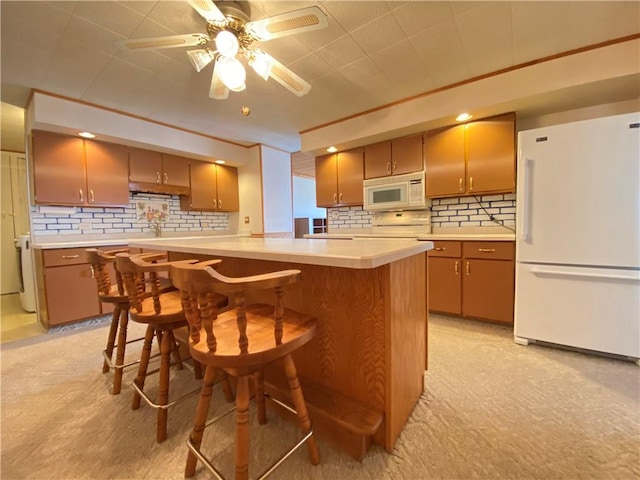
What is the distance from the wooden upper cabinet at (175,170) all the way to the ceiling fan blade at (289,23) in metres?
2.85

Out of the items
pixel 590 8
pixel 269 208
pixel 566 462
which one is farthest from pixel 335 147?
pixel 566 462

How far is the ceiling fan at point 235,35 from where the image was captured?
1.41 metres

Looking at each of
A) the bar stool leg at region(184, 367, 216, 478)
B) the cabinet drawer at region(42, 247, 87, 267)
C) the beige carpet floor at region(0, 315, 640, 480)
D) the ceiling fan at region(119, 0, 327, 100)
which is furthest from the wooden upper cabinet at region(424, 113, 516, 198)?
the cabinet drawer at region(42, 247, 87, 267)

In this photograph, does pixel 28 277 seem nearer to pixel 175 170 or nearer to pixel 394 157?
pixel 175 170

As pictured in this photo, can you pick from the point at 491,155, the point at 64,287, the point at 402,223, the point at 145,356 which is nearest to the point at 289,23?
the point at 145,356

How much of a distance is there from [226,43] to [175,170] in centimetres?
284

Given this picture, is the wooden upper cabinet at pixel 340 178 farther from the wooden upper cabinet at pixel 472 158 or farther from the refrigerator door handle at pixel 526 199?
the refrigerator door handle at pixel 526 199

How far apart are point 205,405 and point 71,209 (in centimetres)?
347

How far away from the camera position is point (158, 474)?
3.71 ft

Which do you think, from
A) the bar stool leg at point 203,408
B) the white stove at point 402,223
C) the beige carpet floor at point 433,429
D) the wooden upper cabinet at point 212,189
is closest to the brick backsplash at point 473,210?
the white stove at point 402,223

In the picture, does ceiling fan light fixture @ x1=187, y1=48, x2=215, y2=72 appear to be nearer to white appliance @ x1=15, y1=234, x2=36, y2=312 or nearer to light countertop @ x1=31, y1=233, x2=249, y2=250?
light countertop @ x1=31, y1=233, x2=249, y2=250

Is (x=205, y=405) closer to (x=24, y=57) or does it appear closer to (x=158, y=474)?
(x=158, y=474)

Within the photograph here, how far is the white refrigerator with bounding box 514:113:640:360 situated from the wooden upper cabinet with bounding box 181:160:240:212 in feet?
13.1

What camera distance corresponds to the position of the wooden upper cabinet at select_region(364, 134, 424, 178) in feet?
10.6
